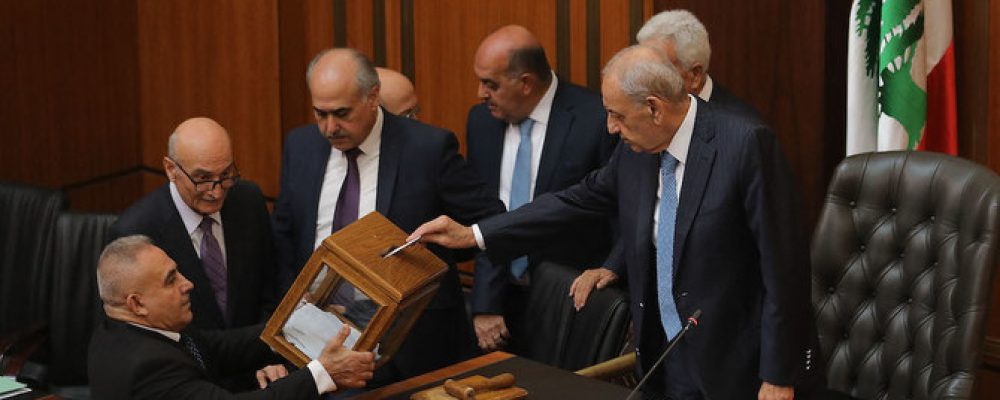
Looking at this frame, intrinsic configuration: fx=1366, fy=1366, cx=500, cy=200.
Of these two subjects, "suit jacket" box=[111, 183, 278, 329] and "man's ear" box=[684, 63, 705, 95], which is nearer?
"suit jacket" box=[111, 183, 278, 329]

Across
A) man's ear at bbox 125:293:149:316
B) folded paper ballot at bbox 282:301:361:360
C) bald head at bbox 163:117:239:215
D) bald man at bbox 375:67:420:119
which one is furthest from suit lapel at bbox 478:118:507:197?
man's ear at bbox 125:293:149:316

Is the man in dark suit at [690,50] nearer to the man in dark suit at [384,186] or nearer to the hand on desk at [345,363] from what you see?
the man in dark suit at [384,186]

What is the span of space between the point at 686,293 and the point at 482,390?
0.59 m

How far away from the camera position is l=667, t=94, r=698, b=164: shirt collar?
3256 mm

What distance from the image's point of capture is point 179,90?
6996 millimetres

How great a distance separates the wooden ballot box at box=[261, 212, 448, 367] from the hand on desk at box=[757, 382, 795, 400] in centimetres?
81

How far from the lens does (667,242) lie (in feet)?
10.8

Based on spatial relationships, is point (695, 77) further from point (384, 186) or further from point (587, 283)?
point (384, 186)

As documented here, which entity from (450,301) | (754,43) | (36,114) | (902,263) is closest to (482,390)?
(450,301)

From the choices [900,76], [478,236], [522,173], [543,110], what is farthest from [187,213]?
[900,76]

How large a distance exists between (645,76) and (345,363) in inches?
37.2

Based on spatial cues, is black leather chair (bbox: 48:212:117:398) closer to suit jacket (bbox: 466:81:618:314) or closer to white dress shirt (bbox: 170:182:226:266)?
white dress shirt (bbox: 170:182:226:266)

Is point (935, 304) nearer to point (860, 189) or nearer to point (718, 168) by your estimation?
point (860, 189)

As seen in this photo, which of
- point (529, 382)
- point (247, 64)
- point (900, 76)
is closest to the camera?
point (529, 382)
